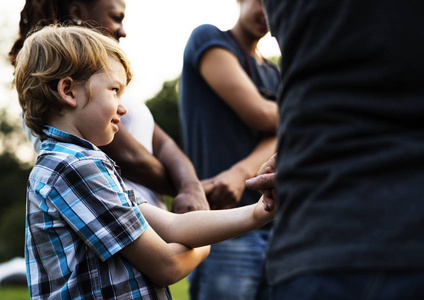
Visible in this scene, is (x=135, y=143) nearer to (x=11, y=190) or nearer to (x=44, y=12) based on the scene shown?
(x=44, y=12)

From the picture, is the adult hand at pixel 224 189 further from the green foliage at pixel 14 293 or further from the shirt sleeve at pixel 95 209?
the green foliage at pixel 14 293

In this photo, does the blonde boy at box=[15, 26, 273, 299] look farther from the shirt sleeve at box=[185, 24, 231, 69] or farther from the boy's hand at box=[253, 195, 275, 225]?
the shirt sleeve at box=[185, 24, 231, 69]

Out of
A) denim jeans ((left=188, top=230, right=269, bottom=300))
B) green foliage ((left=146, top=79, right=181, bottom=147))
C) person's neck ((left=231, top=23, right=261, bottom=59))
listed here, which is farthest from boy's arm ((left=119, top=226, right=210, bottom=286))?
green foliage ((left=146, top=79, right=181, bottom=147))

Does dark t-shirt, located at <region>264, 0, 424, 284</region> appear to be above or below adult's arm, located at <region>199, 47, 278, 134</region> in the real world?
above

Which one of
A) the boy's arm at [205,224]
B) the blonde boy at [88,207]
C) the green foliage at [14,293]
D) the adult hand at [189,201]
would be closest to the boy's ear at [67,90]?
the blonde boy at [88,207]

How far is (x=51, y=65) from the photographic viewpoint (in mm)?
1810

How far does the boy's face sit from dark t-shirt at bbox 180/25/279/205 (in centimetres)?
106

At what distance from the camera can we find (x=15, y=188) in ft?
69.3

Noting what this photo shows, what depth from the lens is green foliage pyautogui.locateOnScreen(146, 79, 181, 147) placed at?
25.3 metres

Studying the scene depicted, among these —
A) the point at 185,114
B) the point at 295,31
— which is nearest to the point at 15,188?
the point at 185,114

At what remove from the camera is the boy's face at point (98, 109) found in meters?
1.80

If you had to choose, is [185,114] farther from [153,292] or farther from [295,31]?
[295,31]

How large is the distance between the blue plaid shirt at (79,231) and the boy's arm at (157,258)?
0.09 ft

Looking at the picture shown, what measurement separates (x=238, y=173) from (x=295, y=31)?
1.63 metres
